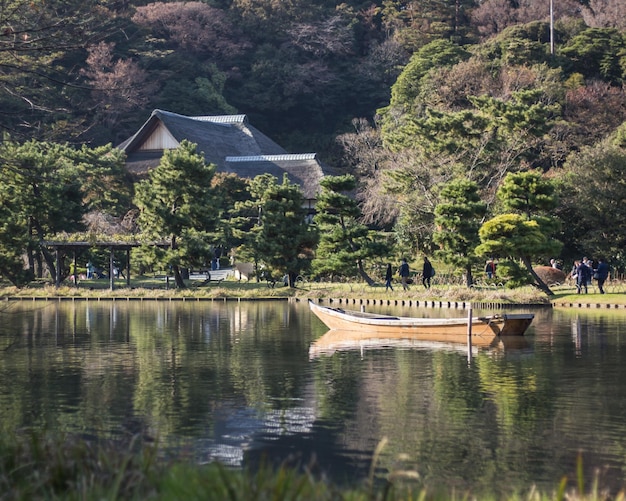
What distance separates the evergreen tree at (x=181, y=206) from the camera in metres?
41.8

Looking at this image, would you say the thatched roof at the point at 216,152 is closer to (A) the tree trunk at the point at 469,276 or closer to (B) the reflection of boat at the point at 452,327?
(A) the tree trunk at the point at 469,276

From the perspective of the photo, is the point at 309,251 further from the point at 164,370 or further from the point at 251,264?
the point at 164,370

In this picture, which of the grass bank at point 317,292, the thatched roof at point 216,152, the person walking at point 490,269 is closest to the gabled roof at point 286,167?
the thatched roof at point 216,152

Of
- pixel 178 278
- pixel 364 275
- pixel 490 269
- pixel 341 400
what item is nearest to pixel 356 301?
pixel 364 275

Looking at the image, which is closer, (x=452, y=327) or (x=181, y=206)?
(x=452, y=327)

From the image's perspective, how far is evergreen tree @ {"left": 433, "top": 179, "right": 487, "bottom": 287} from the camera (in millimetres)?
38031

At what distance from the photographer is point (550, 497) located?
1017 cm

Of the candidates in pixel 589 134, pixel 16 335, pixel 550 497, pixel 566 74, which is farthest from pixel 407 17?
pixel 550 497

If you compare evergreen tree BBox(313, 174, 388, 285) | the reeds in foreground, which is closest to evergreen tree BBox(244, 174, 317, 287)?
evergreen tree BBox(313, 174, 388, 285)

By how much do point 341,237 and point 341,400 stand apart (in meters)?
25.5

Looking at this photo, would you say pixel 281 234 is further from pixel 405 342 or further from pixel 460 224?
pixel 405 342

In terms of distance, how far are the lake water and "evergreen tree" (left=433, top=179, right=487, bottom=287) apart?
10.2 meters

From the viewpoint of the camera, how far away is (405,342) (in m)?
25.2

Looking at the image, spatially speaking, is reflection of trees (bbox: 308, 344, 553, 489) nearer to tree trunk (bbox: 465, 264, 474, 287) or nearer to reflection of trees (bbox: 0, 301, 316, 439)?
reflection of trees (bbox: 0, 301, 316, 439)
